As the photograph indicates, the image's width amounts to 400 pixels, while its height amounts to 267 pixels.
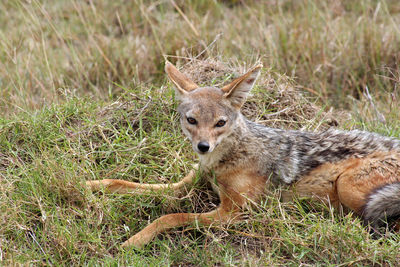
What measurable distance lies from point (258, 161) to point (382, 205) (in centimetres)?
121

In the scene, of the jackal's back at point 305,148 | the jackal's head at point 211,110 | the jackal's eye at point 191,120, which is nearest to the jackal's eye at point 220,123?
the jackal's head at point 211,110

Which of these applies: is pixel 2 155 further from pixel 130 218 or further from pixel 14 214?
pixel 130 218

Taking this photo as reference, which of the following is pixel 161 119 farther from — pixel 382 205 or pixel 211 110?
pixel 382 205

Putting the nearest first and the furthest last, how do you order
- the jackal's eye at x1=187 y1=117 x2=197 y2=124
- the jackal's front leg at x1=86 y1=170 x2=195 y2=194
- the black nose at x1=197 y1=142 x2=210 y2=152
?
the black nose at x1=197 y1=142 x2=210 y2=152, the jackal's eye at x1=187 y1=117 x2=197 y2=124, the jackal's front leg at x1=86 y1=170 x2=195 y2=194

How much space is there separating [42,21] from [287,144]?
5744 millimetres

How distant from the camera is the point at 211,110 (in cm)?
471

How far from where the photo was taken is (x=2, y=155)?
5359 mm

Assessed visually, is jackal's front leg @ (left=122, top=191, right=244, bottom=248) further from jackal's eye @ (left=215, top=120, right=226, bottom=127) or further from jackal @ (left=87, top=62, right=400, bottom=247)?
jackal's eye @ (left=215, top=120, right=226, bottom=127)

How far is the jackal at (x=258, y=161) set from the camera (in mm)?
4551

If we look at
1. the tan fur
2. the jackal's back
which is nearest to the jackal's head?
the jackal's back

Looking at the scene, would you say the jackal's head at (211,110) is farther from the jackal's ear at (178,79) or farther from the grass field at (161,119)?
the grass field at (161,119)

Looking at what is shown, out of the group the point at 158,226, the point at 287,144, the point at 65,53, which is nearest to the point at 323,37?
the point at 287,144

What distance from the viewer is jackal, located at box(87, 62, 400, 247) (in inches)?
179

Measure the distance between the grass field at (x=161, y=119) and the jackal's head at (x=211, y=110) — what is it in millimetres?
619
